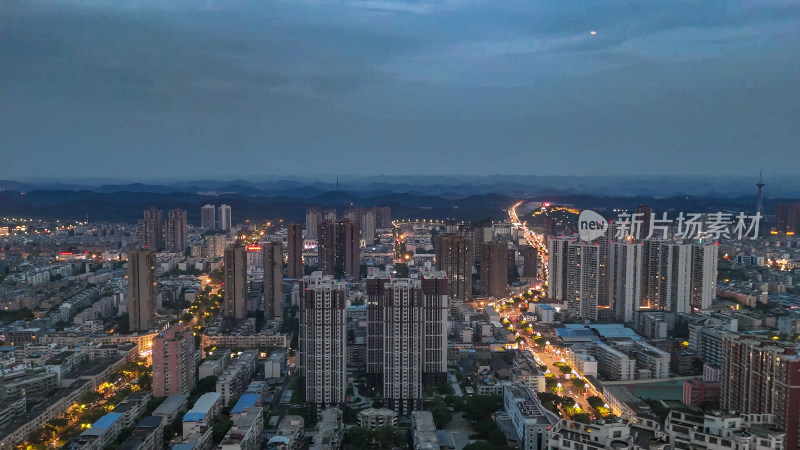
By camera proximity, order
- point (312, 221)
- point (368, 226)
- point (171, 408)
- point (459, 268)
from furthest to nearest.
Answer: point (312, 221) → point (368, 226) → point (459, 268) → point (171, 408)

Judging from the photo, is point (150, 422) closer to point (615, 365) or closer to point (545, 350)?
point (615, 365)

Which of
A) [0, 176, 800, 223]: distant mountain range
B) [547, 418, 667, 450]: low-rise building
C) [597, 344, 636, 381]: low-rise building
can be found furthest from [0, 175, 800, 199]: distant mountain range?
[547, 418, 667, 450]: low-rise building

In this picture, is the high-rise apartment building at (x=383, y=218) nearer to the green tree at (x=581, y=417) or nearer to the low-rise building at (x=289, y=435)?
the green tree at (x=581, y=417)

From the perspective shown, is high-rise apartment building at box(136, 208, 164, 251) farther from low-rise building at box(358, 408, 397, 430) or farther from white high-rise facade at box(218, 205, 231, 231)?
low-rise building at box(358, 408, 397, 430)

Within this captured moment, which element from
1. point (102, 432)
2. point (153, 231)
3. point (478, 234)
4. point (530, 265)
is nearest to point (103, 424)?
point (102, 432)

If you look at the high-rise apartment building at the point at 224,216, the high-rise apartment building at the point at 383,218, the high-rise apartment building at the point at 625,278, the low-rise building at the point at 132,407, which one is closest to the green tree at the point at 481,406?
the low-rise building at the point at 132,407

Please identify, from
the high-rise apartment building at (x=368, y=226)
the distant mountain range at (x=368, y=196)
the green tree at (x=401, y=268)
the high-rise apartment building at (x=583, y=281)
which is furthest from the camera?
the high-rise apartment building at (x=368, y=226)
